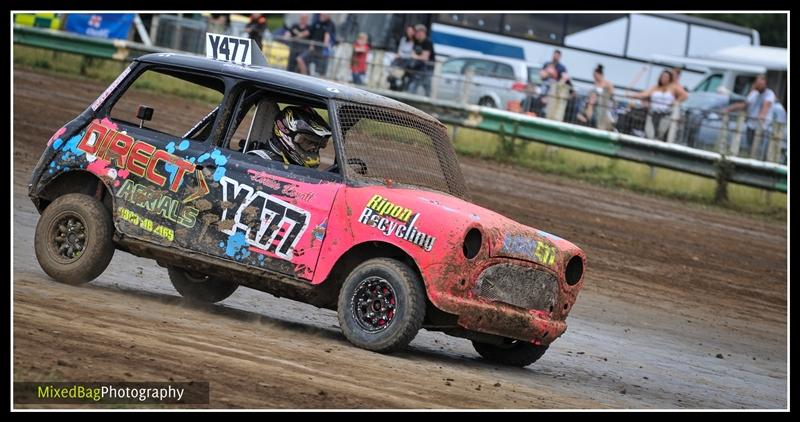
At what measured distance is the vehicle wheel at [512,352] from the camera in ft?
28.3

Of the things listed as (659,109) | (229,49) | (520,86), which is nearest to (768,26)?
(520,86)

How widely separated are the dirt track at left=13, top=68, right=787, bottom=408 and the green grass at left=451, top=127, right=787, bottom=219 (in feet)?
15.3

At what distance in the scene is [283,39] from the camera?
2533cm

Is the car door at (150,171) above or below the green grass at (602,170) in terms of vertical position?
above

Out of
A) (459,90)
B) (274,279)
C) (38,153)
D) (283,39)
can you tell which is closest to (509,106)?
(459,90)

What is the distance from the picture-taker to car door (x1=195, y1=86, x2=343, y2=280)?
26.4ft

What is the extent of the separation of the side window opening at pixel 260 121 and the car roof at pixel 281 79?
0.36ft

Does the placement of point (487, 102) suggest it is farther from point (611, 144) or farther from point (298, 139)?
point (298, 139)

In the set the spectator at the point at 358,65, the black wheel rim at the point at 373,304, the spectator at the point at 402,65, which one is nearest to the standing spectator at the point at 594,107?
the spectator at the point at 402,65

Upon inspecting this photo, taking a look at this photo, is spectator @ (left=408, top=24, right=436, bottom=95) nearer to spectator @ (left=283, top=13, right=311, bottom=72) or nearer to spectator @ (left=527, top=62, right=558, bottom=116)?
spectator @ (left=527, top=62, right=558, bottom=116)

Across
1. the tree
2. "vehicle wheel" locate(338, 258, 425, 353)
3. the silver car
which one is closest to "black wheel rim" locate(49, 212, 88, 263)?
"vehicle wheel" locate(338, 258, 425, 353)

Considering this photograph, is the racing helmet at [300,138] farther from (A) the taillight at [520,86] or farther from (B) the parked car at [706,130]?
(A) the taillight at [520,86]
